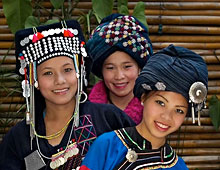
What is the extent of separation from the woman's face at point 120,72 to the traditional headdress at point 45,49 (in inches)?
13.4

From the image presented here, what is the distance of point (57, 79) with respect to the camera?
1.80 m

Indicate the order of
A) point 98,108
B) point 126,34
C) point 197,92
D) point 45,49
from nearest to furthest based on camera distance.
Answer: point 197,92, point 45,49, point 98,108, point 126,34

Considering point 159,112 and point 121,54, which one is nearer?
point 159,112

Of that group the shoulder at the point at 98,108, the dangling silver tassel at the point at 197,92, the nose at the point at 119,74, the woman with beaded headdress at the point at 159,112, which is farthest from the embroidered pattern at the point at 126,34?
the dangling silver tassel at the point at 197,92

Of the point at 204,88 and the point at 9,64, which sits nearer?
the point at 204,88

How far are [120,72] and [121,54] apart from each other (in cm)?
9

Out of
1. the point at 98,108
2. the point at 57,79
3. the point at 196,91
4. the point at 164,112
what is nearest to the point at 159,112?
the point at 164,112

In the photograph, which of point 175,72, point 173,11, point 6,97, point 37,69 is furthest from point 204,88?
point 6,97

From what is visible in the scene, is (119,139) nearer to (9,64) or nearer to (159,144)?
(159,144)

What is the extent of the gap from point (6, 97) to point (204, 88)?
1859 millimetres

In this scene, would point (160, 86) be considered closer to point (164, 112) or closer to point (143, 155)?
point (164, 112)

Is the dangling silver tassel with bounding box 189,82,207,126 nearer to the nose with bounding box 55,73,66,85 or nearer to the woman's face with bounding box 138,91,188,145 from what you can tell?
the woman's face with bounding box 138,91,188,145

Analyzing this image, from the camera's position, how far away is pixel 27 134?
6.19ft

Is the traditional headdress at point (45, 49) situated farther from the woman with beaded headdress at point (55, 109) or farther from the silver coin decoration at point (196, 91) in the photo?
the silver coin decoration at point (196, 91)
